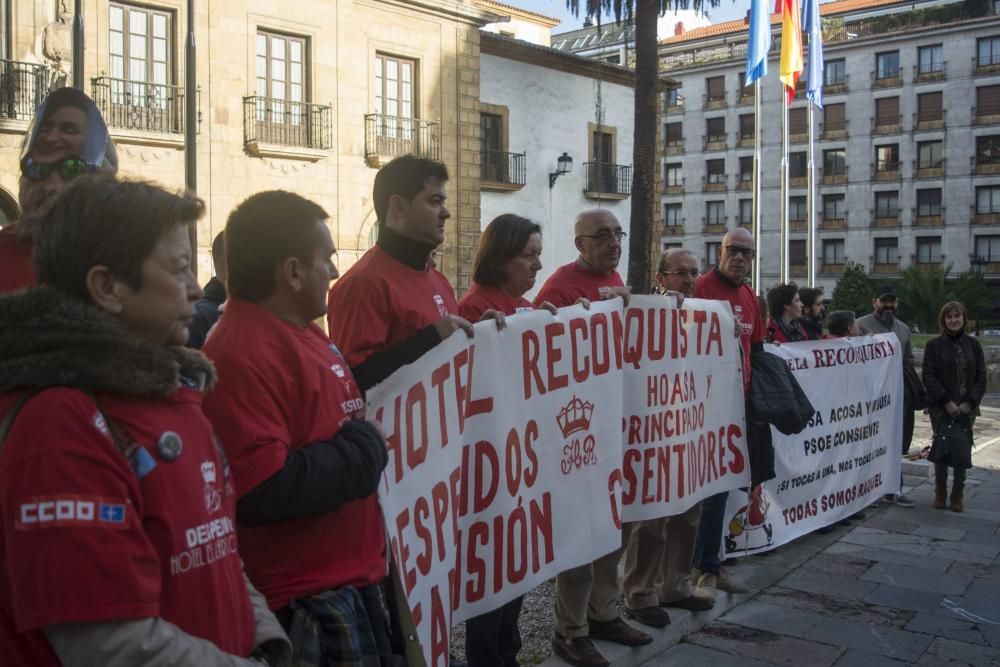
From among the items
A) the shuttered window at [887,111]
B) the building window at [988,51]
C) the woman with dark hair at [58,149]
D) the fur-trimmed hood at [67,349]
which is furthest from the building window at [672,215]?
the fur-trimmed hood at [67,349]

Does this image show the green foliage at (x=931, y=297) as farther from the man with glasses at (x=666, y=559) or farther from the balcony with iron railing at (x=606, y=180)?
the man with glasses at (x=666, y=559)

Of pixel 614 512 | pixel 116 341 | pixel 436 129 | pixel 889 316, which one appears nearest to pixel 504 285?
pixel 614 512

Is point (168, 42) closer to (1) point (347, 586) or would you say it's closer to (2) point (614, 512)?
(2) point (614, 512)

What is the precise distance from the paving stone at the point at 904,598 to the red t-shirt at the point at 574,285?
2508 millimetres

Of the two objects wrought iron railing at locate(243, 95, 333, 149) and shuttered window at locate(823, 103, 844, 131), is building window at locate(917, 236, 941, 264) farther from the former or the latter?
wrought iron railing at locate(243, 95, 333, 149)

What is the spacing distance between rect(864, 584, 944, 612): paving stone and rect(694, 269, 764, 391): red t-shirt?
1438 mm

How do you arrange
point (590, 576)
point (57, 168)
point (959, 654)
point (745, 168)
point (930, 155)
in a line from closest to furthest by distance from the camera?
point (57, 168) < point (590, 576) < point (959, 654) < point (930, 155) < point (745, 168)

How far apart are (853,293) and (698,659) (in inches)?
1913

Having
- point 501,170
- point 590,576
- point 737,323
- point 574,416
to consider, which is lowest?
point 590,576

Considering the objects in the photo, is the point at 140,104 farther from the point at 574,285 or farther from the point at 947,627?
the point at 947,627

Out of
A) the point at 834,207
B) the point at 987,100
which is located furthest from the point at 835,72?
the point at 987,100

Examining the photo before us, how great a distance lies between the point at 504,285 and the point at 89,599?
2825 mm

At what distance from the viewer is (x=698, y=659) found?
4.58 metres

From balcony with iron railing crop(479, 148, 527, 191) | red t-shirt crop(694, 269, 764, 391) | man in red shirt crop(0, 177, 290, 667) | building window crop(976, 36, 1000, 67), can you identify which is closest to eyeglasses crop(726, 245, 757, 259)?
red t-shirt crop(694, 269, 764, 391)
